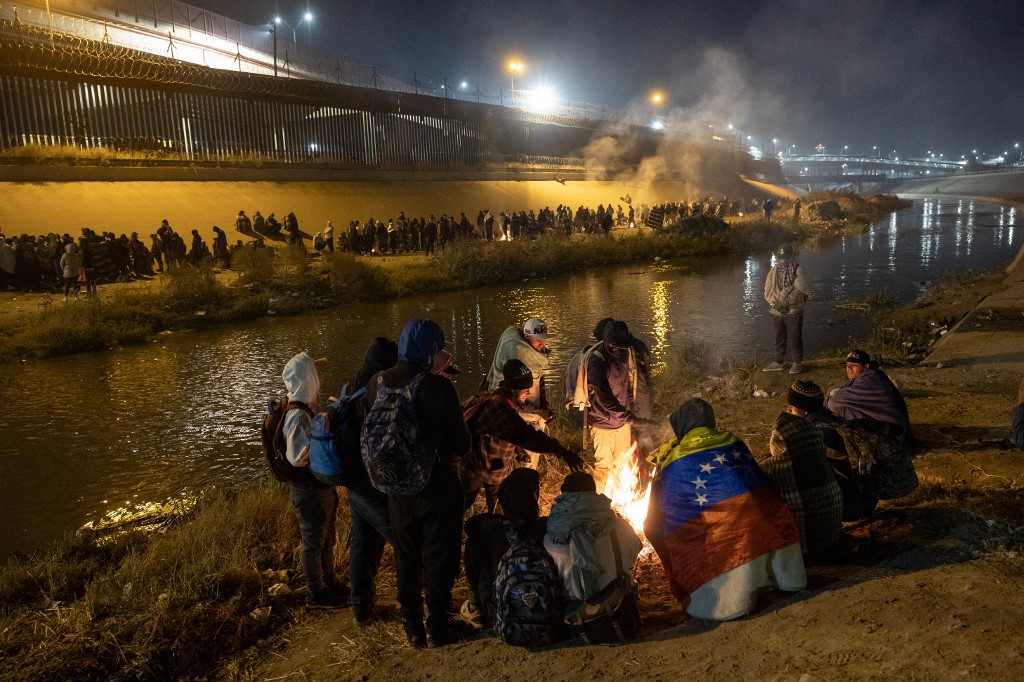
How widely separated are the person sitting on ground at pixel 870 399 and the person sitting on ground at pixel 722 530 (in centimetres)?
169

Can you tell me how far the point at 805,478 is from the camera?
13.2ft

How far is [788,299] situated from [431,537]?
23.2 feet

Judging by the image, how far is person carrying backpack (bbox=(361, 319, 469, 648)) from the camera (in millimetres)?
3592

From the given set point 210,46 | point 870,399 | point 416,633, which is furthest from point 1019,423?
point 210,46

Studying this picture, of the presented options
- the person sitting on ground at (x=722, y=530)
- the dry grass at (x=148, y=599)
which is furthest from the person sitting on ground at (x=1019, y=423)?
the dry grass at (x=148, y=599)

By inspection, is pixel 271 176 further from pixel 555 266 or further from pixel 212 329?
pixel 212 329

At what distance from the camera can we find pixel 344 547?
17.6ft

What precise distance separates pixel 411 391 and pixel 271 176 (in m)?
32.2

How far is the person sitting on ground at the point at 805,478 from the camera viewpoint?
4012 mm

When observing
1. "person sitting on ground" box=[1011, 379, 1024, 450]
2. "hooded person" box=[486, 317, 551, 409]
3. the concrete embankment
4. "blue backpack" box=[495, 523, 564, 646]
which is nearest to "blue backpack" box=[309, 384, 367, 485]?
"blue backpack" box=[495, 523, 564, 646]

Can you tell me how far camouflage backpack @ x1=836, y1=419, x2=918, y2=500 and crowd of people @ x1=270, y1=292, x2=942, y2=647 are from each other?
13 millimetres

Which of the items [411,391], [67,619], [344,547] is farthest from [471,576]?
[67,619]

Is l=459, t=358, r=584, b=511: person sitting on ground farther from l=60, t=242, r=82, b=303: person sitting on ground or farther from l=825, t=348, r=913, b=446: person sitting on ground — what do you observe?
l=60, t=242, r=82, b=303: person sitting on ground

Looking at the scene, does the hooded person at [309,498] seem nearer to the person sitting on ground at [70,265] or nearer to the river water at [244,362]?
the river water at [244,362]
